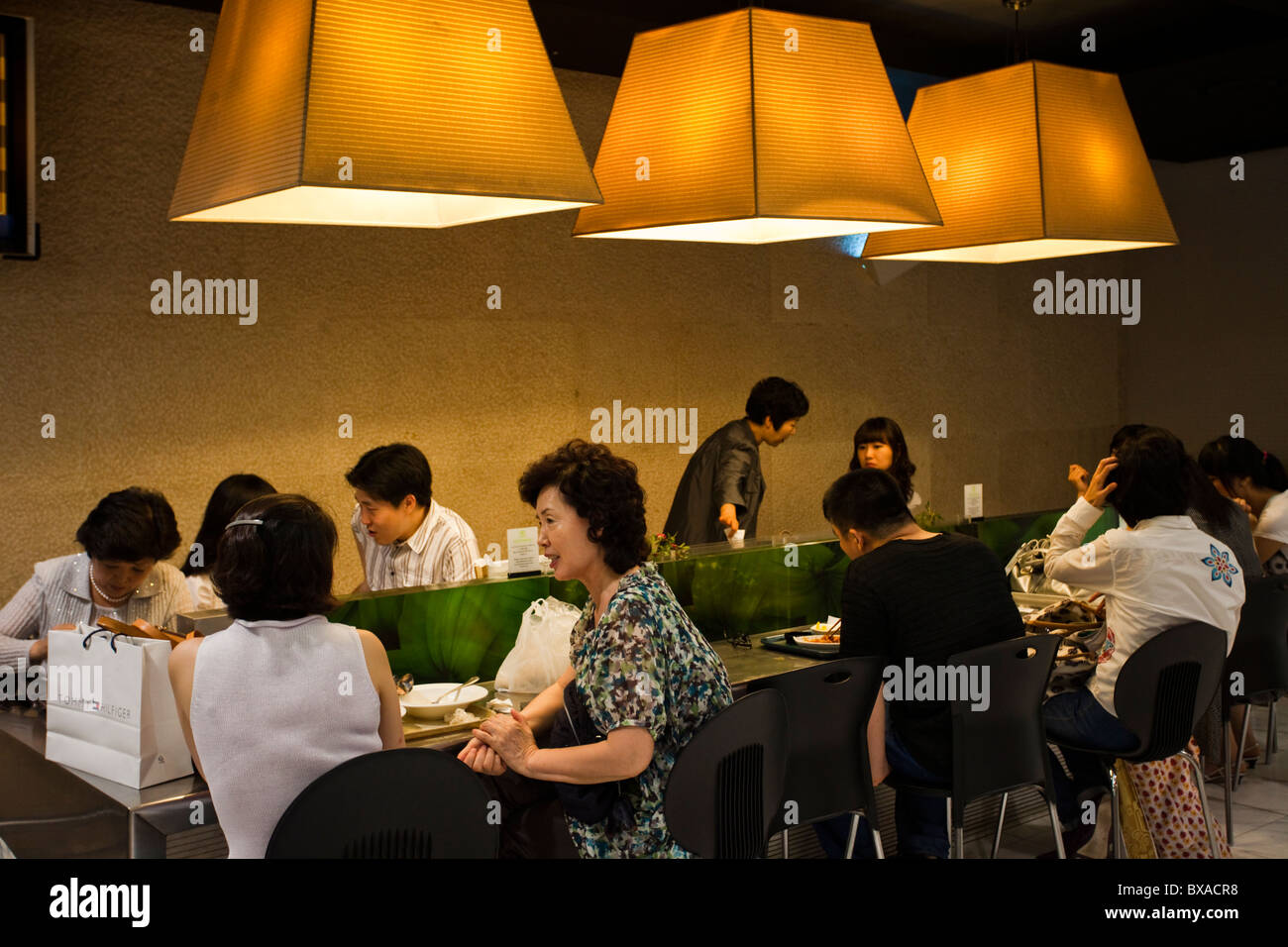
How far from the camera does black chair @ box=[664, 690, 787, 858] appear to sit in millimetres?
2254

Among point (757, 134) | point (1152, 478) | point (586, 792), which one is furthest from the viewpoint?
point (1152, 478)

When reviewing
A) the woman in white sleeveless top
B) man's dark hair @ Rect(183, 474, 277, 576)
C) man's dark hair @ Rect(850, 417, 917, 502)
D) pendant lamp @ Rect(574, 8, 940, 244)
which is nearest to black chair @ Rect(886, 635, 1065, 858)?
pendant lamp @ Rect(574, 8, 940, 244)

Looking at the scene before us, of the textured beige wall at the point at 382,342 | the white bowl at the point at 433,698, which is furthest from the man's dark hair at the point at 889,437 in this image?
the white bowl at the point at 433,698

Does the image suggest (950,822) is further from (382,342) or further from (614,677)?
(382,342)

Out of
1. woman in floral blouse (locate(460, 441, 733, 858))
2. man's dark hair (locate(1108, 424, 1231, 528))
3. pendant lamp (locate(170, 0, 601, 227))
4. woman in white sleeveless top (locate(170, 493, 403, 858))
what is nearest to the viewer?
woman in white sleeveless top (locate(170, 493, 403, 858))

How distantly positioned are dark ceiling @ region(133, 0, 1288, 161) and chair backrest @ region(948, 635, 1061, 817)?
297cm

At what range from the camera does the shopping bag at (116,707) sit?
7.45ft

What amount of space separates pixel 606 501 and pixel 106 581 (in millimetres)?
1510

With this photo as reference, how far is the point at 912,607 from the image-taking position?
2949 millimetres

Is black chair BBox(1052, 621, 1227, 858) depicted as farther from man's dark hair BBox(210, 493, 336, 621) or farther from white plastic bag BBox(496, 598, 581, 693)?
man's dark hair BBox(210, 493, 336, 621)

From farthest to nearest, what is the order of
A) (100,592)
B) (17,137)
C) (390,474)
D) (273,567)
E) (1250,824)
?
(1250,824), (17,137), (390,474), (100,592), (273,567)

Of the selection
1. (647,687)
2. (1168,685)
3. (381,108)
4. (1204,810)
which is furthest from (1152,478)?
(381,108)

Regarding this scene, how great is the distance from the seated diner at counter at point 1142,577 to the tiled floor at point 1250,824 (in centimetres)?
51
